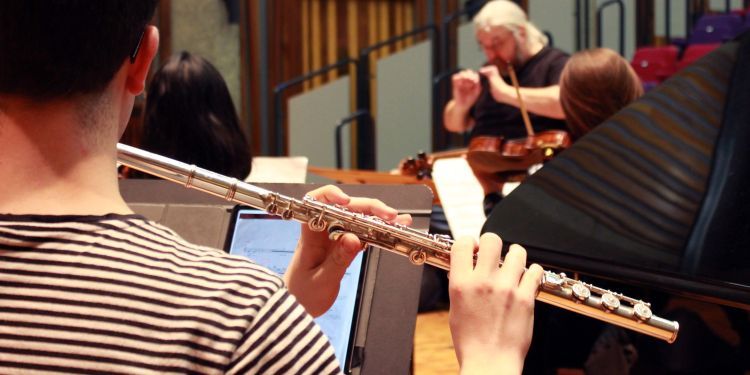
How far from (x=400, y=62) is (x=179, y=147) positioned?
4542 millimetres

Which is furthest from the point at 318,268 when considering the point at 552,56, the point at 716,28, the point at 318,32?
the point at 318,32

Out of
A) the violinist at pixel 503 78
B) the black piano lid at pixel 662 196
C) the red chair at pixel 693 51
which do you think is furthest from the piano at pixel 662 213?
the red chair at pixel 693 51

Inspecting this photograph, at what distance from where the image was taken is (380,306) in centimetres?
137

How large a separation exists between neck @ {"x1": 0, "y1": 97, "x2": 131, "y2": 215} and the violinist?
2581 mm

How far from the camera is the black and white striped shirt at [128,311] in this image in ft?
2.20

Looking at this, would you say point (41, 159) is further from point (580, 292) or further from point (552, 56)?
point (552, 56)

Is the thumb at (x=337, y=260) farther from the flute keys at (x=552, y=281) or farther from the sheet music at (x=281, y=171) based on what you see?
the sheet music at (x=281, y=171)

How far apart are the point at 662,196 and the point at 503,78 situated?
223 cm

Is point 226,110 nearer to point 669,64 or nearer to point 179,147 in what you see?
point 179,147

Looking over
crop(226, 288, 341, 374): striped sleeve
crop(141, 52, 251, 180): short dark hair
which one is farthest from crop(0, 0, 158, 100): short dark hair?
crop(141, 52, 251, 180): short dark hair

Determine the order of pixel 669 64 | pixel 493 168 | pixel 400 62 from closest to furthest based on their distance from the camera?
pixel 493 168 < pixel 669 64 < pixel 400 62

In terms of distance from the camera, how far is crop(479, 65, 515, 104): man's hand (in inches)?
129

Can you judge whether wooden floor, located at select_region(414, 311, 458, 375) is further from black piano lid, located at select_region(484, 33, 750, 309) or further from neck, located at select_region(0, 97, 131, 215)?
neck, located at select_region(0, 97, 131, 215)

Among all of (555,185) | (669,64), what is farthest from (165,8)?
(555,185)
